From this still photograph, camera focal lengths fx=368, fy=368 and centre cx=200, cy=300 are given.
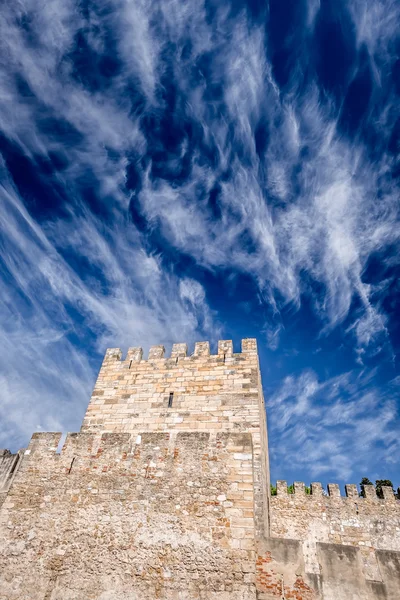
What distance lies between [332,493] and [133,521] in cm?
1441

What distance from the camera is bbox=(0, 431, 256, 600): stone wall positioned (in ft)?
21.6

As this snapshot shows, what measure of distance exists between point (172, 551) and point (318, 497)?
45.5 ft

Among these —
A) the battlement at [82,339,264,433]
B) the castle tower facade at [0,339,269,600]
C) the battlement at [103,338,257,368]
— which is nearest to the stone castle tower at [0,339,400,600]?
the castle tower facade at [0,339,269,600]

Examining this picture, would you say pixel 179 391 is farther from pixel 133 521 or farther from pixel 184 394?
pixel 133 521

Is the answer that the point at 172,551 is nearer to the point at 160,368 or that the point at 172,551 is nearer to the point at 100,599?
the point at 100,599

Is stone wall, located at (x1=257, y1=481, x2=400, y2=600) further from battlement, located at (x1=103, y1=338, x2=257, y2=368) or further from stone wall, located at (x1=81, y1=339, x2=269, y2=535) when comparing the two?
battlement, located at (x1=103, y1=338, x2=257, y2=368)

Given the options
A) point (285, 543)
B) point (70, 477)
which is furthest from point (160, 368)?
point (285, 543)

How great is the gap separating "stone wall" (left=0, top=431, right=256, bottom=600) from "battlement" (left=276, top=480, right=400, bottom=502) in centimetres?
1298

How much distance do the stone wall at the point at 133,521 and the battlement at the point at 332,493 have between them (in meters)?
13.0

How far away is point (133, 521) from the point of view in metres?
7.21

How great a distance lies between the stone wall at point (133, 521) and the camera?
21.6 ft

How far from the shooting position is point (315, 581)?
7.19 m

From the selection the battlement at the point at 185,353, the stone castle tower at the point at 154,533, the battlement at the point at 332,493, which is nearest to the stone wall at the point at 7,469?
the stone castle tower at the point at 154,533

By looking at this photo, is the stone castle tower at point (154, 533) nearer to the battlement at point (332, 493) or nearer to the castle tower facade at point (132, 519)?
the castle tower facade at point (132, 519)
